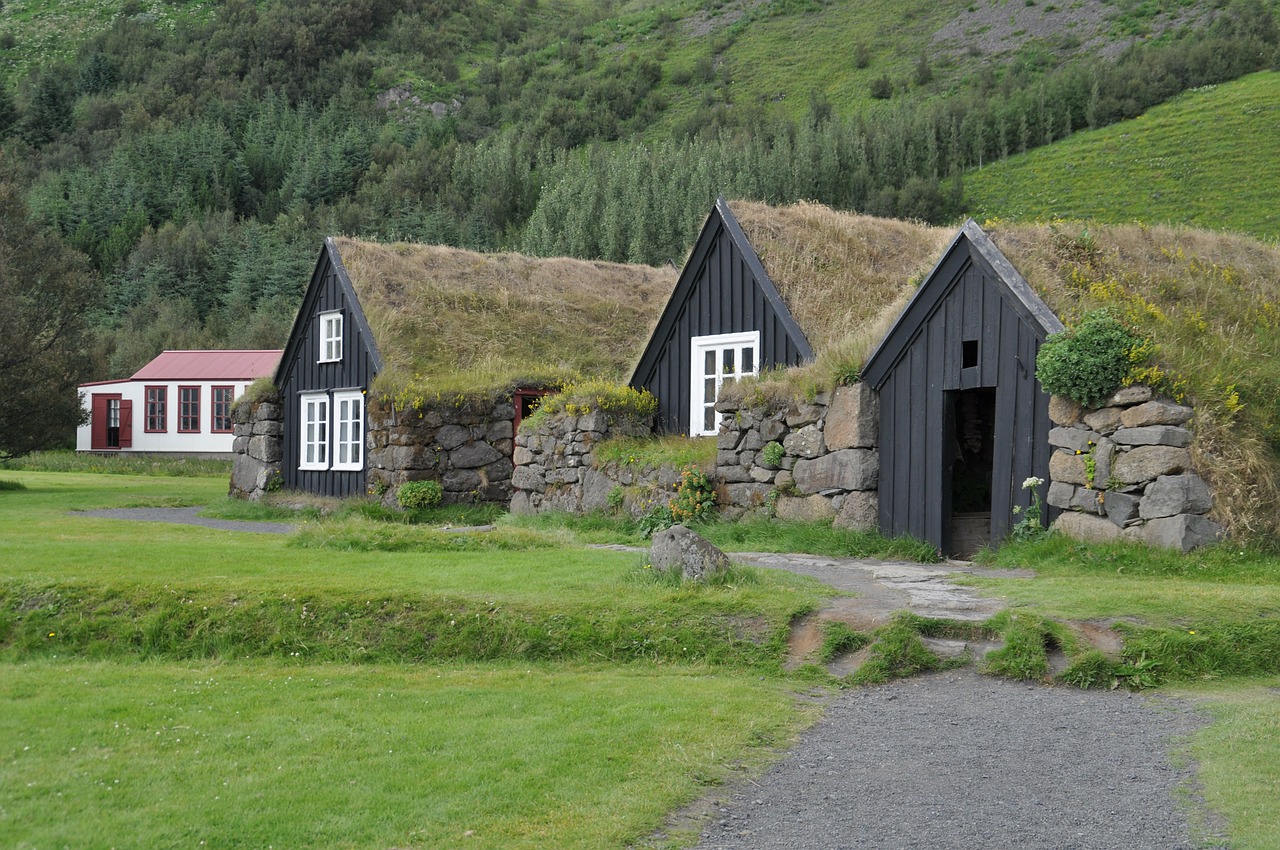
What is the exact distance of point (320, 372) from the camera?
28172 millimetres

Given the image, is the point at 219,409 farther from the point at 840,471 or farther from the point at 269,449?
the point at 840,471

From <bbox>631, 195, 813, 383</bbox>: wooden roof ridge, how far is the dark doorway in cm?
346

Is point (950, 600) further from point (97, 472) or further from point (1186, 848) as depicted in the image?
point (97, 472)

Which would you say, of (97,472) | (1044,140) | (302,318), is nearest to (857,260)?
(302,318)

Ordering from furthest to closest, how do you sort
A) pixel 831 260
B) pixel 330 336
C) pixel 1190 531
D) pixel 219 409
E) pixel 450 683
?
pixel 219 409 < pixel 330 336 < pixel 831 260 < pixel 1190 531 < pixel 450 683

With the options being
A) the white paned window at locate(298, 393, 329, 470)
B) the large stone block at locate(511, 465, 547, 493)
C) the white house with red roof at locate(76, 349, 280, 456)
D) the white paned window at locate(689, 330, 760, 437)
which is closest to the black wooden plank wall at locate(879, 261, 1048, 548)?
the white paned window at locate(689, 330, 760, 437)

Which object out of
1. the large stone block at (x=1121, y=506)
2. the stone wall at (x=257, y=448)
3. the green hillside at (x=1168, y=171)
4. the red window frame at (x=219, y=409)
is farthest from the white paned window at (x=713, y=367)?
the red window frame at (x=219, y=409)

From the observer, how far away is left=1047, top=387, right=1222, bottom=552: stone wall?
1276 cm

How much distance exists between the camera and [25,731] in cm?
762

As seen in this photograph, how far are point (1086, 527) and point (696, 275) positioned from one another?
10257 mm

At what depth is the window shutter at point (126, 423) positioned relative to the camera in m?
53.6

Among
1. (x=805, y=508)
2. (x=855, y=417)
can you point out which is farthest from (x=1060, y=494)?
(x=805, y=508)

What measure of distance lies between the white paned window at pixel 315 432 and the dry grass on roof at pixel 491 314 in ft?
9.28

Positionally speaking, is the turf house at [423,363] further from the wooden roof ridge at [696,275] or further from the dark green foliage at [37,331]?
the dark green foliage at [37,331]
